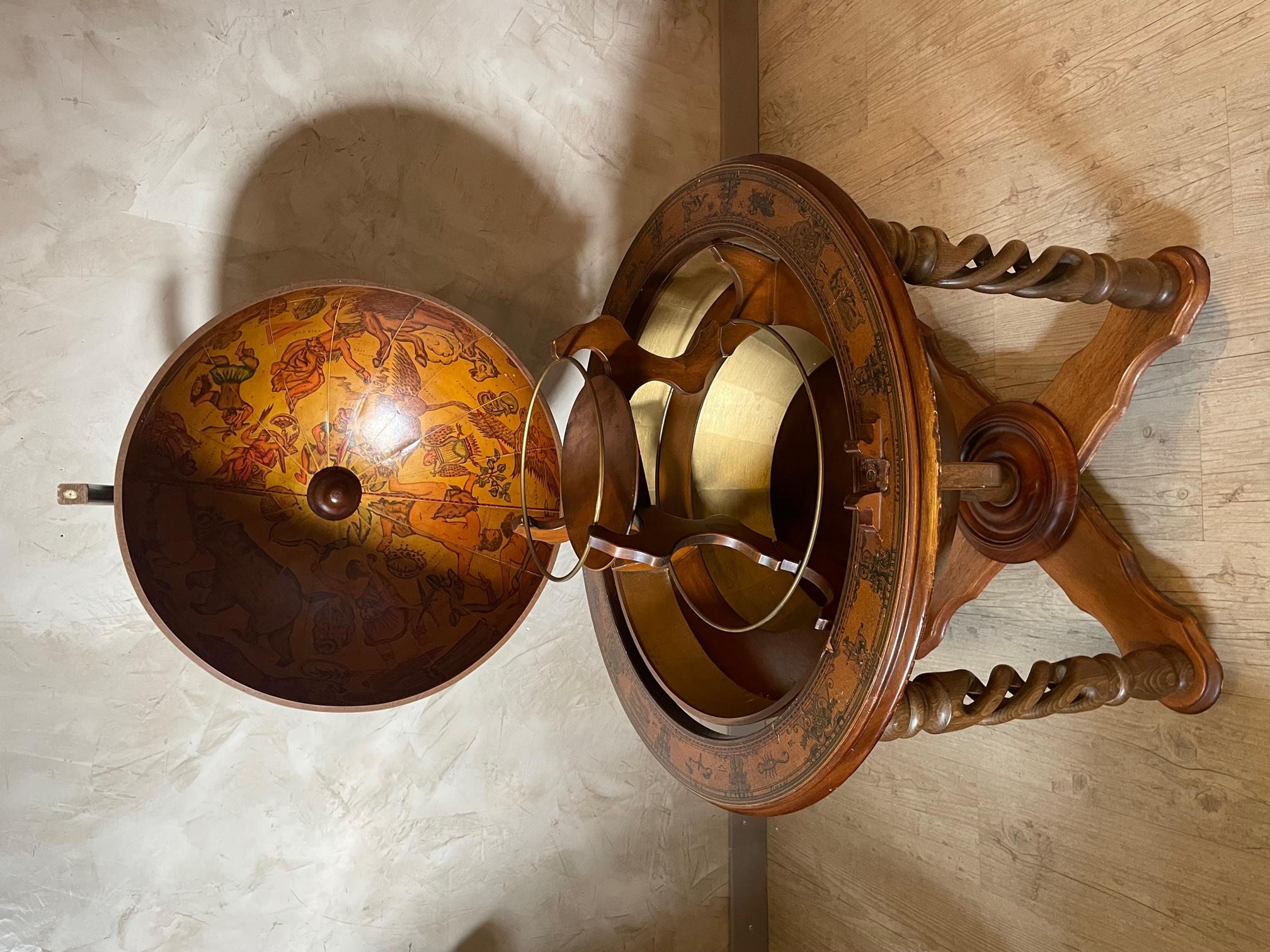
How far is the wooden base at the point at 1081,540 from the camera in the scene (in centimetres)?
110

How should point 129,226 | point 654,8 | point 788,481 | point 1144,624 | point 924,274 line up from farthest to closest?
point 654,8
point 129,226
point 788,481
point 1144,624
point 924,274

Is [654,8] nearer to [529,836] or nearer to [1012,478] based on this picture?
[1012,478]

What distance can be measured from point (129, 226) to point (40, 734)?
0.87 metres

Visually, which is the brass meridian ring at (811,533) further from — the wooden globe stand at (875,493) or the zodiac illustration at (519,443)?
the zodiac illustration at (519,443)

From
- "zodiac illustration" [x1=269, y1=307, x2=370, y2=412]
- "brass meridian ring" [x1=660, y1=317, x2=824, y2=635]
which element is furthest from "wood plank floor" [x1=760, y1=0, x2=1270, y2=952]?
"zodiac illustration" [x1=269, y1=307, x2=370, y2=412]

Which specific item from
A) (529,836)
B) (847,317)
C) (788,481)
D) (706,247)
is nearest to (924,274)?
(847,317)

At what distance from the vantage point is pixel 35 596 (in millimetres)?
1365

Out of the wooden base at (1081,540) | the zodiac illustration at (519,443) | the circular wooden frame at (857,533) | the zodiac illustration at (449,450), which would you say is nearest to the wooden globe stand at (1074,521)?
the wooden base at (1081,540)

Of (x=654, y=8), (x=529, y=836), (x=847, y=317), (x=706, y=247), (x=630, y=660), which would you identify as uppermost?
(x=654, y=8)

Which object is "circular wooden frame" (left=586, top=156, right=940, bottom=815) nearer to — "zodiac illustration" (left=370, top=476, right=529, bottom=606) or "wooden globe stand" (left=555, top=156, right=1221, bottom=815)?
"wooden globe stand" (left=555, top=156, right=1221, bottom=815)

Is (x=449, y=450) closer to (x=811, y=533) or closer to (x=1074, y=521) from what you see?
(x=811, y=533)

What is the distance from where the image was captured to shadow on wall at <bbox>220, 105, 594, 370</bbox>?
1.52 m

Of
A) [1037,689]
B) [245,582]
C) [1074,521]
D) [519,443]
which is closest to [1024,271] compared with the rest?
[1074,521]

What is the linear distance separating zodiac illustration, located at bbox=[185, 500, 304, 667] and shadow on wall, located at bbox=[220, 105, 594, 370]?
44cm
